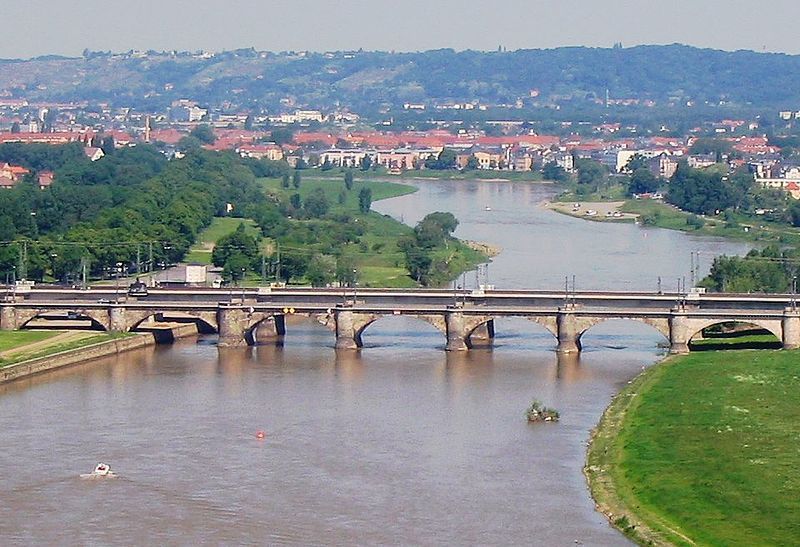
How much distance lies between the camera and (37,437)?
1654 inches

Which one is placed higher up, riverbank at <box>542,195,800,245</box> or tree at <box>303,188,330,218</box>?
tree at <box>303,188,330,218</box>

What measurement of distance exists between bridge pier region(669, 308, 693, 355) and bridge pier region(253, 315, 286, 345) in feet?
37.0

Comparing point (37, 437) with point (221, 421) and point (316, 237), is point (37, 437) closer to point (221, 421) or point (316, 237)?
point (221, 421)

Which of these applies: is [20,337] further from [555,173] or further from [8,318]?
[555,173]

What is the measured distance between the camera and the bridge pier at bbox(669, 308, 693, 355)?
178 feet

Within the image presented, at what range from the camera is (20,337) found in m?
55.9

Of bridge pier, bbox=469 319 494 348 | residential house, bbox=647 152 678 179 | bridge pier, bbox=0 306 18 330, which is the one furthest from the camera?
residential house, bbox=647 152 678 179

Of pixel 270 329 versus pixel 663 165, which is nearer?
pixel 270 329

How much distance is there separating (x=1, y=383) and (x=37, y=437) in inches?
294

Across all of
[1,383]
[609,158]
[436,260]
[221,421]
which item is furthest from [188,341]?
[609,158]

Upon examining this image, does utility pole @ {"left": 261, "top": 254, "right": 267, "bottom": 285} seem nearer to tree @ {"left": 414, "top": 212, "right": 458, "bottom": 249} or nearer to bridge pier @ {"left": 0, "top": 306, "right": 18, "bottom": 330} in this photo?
bridge pier @ {"left": 0, "top": 306, "right": 18, "bottom": 330}

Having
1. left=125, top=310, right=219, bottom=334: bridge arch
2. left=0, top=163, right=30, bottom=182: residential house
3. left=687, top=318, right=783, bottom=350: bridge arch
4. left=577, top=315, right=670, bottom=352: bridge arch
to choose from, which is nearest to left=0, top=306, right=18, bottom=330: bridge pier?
left=125, top=310, right=219, bottom=334: bridge arch

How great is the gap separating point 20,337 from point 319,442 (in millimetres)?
16528

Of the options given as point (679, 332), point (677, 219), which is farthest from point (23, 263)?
point (677, 219)
